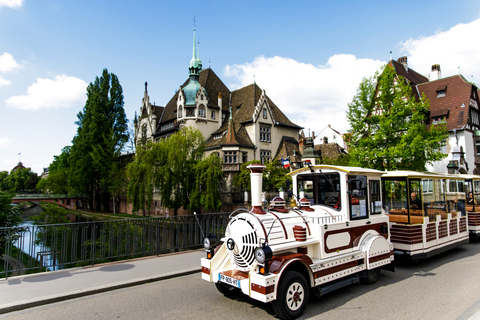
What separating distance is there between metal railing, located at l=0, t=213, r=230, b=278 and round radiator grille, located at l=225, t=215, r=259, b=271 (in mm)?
4238

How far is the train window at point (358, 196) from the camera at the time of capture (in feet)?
23.0

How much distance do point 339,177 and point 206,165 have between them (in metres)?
21.6

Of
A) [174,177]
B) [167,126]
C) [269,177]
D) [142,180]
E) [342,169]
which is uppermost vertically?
[167,126]

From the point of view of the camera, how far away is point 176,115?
4509cm

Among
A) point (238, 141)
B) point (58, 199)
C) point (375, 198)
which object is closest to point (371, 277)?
point (375, 198)

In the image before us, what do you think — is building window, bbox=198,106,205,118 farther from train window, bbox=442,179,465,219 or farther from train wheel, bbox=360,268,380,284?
train wheel, bbox=360,268,380,284

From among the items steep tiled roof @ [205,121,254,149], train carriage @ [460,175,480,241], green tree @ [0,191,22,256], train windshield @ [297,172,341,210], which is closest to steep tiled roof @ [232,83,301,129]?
steep tiled roof @ [205,121,254,149]

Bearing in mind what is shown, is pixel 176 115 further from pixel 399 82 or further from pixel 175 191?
pixel 399 82

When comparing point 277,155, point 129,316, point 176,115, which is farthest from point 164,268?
point 176,115

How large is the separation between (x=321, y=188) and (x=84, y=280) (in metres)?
6.25

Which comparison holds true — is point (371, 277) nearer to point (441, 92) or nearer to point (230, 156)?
point (230, 156)

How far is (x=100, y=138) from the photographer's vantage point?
4366 cm

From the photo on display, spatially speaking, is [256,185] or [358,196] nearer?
[256,185]

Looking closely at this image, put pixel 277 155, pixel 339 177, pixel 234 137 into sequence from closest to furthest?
1. pixel 339 177
2. pixel 234 137
3. pixel 277 155
